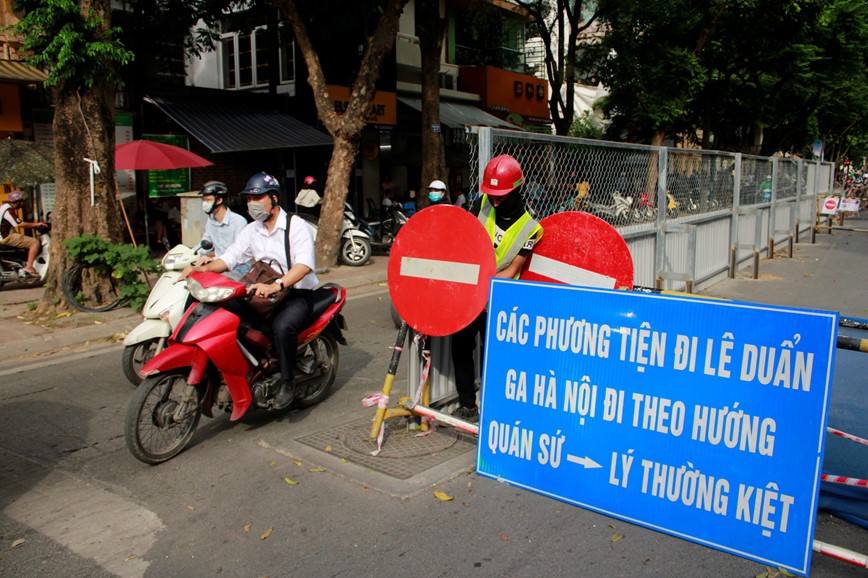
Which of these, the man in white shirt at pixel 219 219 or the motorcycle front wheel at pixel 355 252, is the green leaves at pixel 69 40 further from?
the motorcycle front wheel at pixel 355 252

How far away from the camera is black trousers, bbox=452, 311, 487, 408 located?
4.57 m

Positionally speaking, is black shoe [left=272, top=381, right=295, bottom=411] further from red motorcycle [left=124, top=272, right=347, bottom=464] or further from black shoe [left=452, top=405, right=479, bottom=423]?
black shoe [left=452, top=405, right=479, bottom=423]

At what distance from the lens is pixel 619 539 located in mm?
3498

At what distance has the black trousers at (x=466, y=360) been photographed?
15.0 feet

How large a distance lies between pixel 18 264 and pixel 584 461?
1076cm

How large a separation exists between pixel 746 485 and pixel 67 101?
9134 mm

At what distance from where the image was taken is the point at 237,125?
17.2m

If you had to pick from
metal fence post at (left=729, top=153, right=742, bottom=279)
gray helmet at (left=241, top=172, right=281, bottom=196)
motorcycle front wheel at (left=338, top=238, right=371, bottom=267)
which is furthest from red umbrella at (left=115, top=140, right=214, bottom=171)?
metal fence post at (left=729, top=153, right=742, bottom=279)

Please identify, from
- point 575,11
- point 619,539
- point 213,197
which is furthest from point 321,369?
point 575,11

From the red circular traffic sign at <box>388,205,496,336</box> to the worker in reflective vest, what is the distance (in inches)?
10.3

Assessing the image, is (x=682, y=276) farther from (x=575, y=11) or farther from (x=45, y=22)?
(x=575, y=11)

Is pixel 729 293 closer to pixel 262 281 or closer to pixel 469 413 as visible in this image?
pixel 469 413

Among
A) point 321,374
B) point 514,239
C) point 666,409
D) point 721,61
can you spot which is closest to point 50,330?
point 321,374

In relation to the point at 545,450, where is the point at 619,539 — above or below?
below
